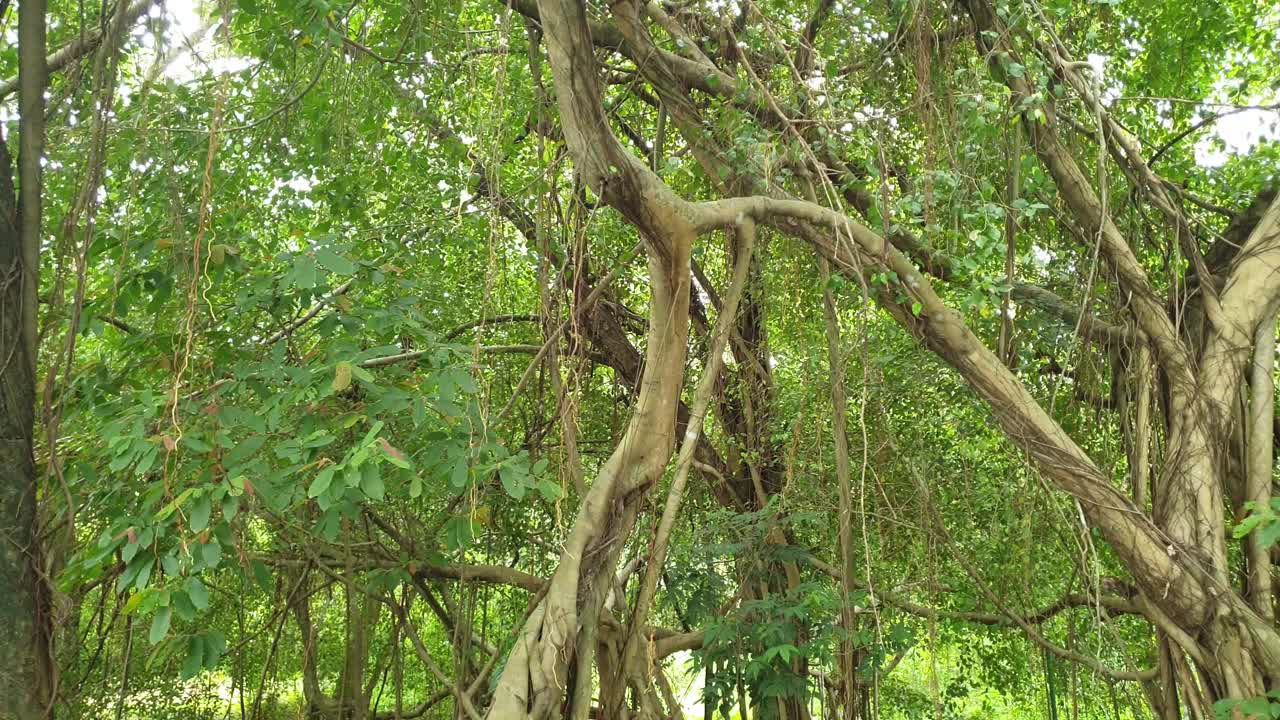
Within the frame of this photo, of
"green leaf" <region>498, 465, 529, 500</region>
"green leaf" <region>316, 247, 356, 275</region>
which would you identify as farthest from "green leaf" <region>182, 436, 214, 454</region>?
"green leaf" <region>498, 465, 529, 500</region>

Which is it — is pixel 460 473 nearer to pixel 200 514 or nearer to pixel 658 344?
pixel 200 514

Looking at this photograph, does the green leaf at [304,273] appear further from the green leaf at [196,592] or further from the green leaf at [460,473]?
the green leaf at [196,592]

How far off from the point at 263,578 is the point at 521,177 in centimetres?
281

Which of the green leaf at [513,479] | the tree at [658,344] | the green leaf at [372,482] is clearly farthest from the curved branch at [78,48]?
the green leaf at [513,479]

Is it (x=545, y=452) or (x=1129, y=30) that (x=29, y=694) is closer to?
(x=545, y=452)

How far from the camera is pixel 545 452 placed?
173 inches

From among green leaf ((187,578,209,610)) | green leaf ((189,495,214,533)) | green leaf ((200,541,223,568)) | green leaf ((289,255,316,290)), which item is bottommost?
green leaf ((187,578,209,610))

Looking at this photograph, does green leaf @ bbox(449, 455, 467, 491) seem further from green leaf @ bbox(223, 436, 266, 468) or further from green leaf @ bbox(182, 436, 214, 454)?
green leaf @ bbox(182, 436, 214, 454)

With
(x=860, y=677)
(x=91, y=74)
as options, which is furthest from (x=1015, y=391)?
(x=91, y=74)

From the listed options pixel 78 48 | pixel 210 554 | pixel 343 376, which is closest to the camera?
pixel 210 554

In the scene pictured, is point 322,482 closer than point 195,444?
Yes

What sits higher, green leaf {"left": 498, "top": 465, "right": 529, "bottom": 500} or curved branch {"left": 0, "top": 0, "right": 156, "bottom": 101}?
curved branch {"left": 0, "top": 0, "right": 156, "bottom": 101}

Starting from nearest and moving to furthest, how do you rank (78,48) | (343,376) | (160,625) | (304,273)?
1. (160,625)
2. (343,376)
3. (304,273)
4. (78,48)

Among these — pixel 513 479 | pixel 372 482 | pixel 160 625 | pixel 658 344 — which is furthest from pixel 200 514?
pixel 658 344
